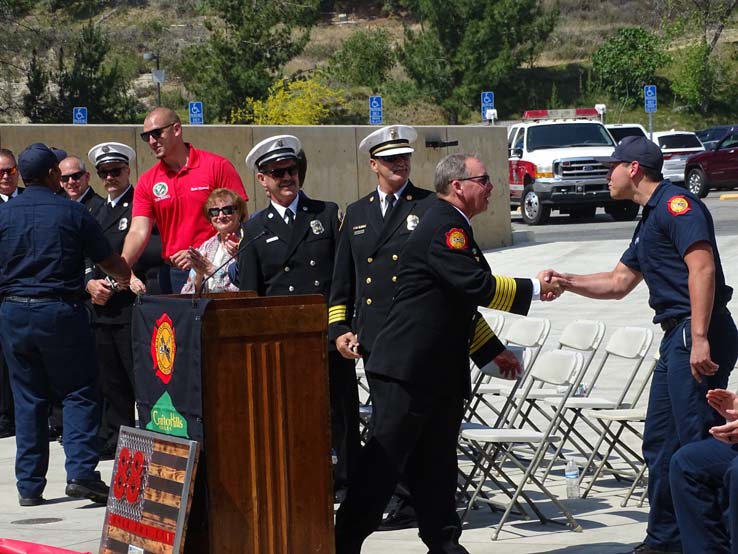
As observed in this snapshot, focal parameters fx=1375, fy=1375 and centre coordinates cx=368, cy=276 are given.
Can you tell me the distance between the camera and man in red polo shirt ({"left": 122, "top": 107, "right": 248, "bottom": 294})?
8133 mm

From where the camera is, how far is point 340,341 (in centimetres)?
665

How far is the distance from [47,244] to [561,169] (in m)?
20.6

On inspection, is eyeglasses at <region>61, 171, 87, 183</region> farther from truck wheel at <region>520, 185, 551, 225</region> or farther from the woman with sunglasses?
truck wheel at <region>520, 185, 551, 225</region>

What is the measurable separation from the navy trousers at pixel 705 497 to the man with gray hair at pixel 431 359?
99 centimetres

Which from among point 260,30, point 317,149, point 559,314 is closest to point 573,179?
point 317,149

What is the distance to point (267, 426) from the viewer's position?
532 centimetres

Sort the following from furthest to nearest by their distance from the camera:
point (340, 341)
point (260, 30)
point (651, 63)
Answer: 1. point (651, 63)
2. point (260, 30)
3. point (340, 341)

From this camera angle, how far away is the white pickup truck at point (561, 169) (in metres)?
27.5

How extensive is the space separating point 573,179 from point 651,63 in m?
31.1

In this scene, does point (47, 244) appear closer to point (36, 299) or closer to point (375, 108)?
point (36, 299)

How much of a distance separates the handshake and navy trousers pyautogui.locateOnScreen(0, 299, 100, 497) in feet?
9.27

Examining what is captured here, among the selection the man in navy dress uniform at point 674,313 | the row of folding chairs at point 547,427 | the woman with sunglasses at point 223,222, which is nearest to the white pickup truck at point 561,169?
the row of folding chairs at point 547,427

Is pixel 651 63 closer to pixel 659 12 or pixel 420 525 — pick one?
pixel 659 12

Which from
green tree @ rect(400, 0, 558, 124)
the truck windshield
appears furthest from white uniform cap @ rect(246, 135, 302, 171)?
green tree @ rect(400, 0, 558, 124)
